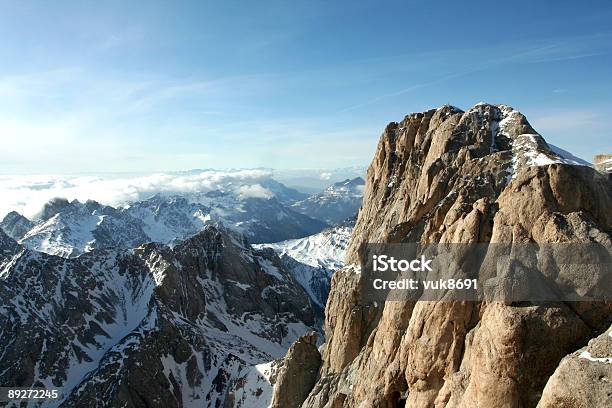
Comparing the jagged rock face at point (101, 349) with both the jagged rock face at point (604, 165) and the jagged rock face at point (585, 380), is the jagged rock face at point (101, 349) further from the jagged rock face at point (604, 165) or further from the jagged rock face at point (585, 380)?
the jagged rock face at point (585, 380)

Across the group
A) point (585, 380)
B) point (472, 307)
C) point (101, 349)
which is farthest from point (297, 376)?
point (101, 349)

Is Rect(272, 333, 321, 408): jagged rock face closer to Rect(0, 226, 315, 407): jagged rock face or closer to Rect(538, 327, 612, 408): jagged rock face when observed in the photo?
Rect(538, 327, 612, 408): jagged rock face

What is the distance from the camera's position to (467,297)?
43875 mm

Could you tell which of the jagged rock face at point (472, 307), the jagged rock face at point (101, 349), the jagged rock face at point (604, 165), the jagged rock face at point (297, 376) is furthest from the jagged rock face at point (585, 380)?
the jagged rock face at point (101, 349)

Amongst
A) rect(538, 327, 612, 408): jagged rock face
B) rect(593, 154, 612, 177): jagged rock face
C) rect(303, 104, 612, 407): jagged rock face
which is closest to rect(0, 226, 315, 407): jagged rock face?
rect(303, 104, 612, 407): jagged rock face

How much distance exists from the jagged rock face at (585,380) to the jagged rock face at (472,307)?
178 inches

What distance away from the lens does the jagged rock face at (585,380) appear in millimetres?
28062

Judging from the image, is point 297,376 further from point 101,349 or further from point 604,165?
point 101,349

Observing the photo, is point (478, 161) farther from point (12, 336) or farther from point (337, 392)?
point (12, 336)

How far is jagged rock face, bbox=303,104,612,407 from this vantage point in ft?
117

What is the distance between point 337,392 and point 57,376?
5233 inches

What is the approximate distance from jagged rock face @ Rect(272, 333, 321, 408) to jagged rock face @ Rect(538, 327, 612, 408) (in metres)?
65.7

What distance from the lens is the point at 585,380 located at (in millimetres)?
28797

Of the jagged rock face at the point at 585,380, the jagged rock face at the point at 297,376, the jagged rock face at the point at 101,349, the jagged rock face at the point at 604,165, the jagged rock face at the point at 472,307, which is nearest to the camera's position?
the jagged rock face at the point at 585,380
